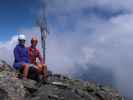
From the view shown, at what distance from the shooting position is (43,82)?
23062 millimetres

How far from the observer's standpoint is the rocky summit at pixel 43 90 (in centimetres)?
2014

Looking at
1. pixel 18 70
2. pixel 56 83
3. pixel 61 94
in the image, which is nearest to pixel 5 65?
pixel 18 70

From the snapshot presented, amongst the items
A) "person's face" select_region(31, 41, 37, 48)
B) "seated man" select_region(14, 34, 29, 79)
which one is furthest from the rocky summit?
"person's face" select_region(31, 41, 37, 48)

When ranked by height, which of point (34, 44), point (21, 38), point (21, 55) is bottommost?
point (21, 55)

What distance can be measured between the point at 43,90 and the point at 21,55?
292 cm

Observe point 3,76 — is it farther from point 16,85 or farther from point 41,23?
point 41,23

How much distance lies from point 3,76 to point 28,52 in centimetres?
249

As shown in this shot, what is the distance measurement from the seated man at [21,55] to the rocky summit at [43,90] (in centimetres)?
48

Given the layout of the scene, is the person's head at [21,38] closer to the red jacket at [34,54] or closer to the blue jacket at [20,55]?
the blue jacket at [20,55]

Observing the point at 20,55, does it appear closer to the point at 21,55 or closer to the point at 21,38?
the point at 21,55

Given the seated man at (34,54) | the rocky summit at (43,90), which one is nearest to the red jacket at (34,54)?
the seated man at (34,54)

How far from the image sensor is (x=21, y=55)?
22984 millimetres

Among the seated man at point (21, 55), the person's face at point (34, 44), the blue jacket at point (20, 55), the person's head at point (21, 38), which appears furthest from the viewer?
the person's face at point (34, 44)

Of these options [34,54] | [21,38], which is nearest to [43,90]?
[34,54]
